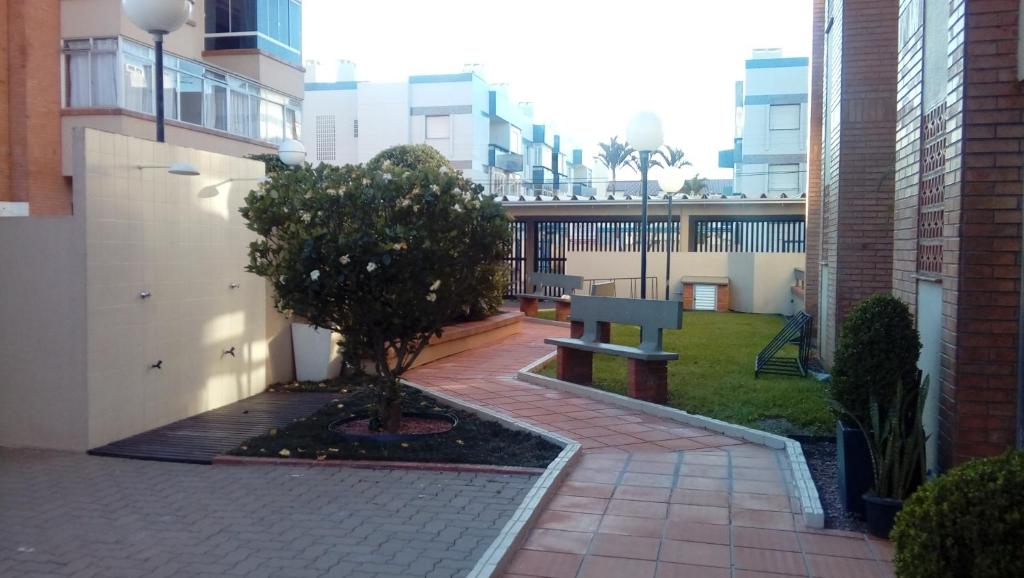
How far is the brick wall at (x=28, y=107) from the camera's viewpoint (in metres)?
19.1

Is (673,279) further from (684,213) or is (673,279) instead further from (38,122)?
(38,122)

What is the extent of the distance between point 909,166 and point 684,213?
62.0 ft

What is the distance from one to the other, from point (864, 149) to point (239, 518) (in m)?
8.85

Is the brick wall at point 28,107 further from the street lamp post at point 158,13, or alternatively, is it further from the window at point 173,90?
the street lamp post at point 158,13

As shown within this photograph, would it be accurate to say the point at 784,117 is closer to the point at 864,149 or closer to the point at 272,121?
the point at 272,121

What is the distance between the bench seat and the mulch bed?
1.92m

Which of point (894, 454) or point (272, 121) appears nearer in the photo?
point (894, 454)

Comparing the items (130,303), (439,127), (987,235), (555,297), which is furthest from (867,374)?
(439,127)

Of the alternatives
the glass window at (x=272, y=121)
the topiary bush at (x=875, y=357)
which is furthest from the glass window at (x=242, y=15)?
the topiary bush at (x=875, y=357)

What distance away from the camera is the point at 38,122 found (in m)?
19.4

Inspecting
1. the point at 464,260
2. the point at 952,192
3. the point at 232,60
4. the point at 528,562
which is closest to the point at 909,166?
the point at 952,192

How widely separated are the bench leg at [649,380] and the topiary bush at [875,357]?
3828 mm

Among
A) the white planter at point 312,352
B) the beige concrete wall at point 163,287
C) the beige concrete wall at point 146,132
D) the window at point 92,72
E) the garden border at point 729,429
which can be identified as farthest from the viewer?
the window at point 92,72

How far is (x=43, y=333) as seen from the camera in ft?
26.6
